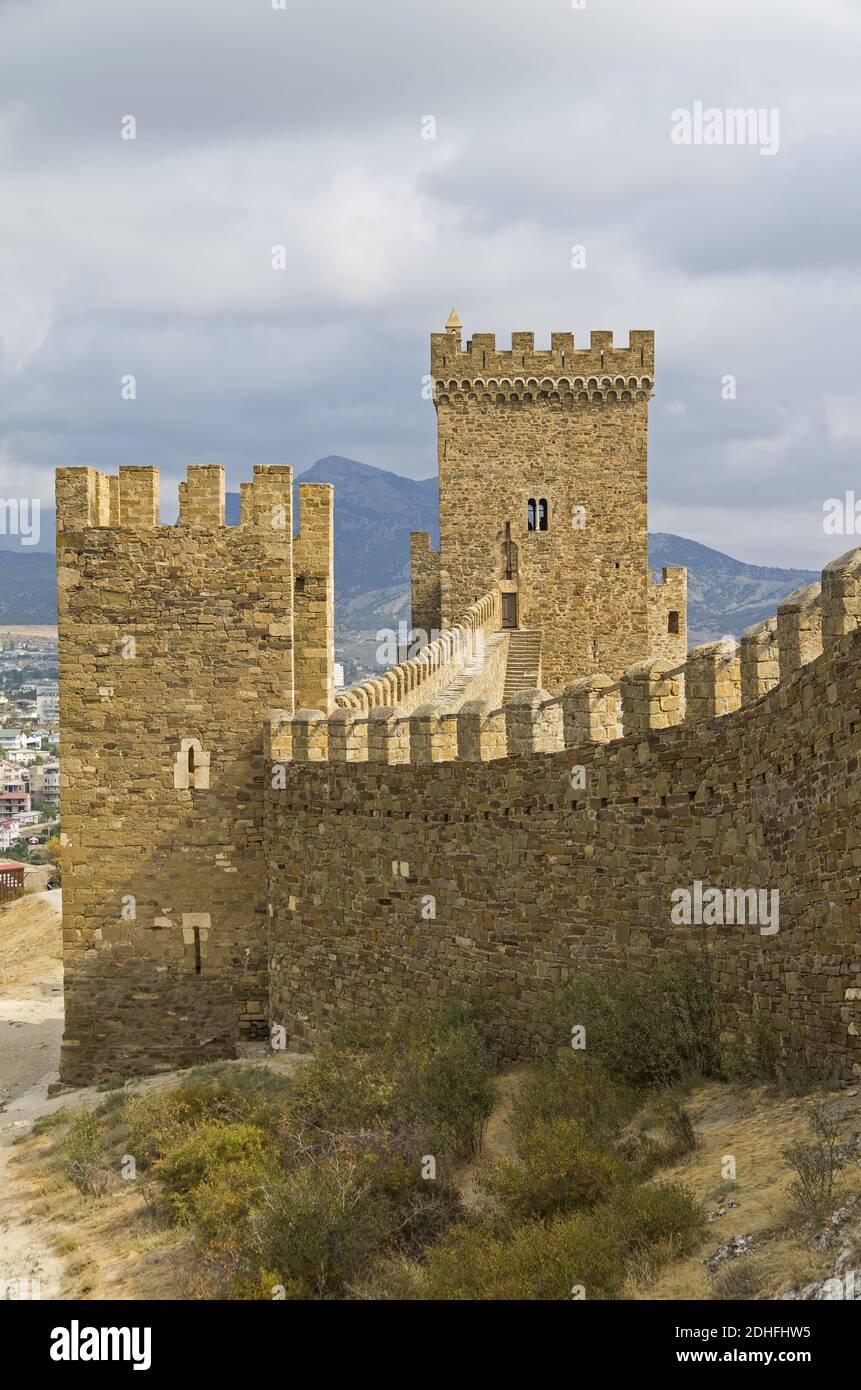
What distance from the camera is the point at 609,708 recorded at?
1119cm

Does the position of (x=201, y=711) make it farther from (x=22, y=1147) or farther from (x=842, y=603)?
(x=842, y=603)

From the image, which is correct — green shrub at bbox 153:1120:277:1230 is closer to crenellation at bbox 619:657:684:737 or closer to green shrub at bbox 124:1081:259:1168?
green shrub at bbox 124:1081:259:1168

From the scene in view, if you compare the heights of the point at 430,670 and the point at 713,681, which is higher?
the point at 430,670

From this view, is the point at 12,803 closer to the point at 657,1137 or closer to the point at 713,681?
the point at 713,681

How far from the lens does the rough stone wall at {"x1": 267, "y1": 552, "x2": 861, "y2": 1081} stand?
8672 mm

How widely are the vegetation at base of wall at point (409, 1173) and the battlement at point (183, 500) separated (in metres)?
6.23

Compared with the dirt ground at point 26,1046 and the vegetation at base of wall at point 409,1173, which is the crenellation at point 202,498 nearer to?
the vegetation at base of wall at point 409,1173

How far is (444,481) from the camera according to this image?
32.8 meters

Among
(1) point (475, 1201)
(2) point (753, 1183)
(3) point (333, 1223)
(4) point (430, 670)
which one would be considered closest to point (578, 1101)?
(1) point (475, 1201)

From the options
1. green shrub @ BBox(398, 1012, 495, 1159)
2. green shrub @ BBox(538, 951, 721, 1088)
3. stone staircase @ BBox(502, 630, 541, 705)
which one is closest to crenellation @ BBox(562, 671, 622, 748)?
green shrub @ BBox(538, 951, 721, 1088)

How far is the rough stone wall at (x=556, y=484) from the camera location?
1265 inches

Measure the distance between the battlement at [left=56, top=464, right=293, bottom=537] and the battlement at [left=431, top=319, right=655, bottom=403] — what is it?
17277mm

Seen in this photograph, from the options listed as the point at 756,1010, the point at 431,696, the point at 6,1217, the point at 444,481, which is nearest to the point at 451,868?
the point at 756,1010

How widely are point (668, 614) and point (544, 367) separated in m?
6.98
